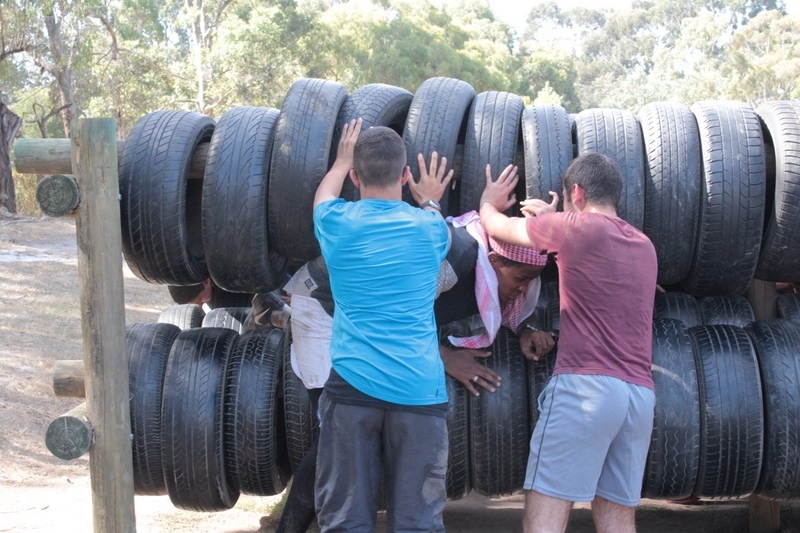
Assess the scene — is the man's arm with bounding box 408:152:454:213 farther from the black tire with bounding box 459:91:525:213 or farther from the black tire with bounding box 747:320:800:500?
the black tire with bounding box 747:320:800:500

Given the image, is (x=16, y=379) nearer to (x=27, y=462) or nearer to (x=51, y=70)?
(x=27, y=462)

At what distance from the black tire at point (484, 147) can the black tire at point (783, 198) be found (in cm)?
129

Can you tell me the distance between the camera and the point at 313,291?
452 cm

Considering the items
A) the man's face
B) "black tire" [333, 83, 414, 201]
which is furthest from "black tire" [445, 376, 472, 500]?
"black tire" [333, 83, 414, 201]

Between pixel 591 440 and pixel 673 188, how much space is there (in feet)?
4.61

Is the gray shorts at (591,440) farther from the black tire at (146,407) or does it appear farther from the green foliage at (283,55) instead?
the green foliage at (283,55)

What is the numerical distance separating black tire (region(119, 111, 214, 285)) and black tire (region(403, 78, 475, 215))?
1144mm

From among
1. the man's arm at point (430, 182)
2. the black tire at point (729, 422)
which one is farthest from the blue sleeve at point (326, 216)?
the black tire at point (729, 422)

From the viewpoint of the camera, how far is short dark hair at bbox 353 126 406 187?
384 cm

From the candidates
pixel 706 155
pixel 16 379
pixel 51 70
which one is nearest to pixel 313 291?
pixel 706 155

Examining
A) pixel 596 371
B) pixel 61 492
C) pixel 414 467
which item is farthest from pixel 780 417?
pixel 61 492

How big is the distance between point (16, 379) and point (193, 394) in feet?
19.7

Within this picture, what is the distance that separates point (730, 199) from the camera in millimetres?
4359

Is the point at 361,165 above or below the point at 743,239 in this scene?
above
